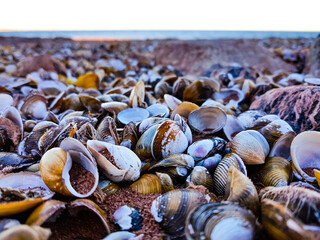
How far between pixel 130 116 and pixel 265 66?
6.43 m

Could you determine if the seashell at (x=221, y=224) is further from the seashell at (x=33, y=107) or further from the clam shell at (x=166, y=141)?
the seashell at (x=33, y=107)

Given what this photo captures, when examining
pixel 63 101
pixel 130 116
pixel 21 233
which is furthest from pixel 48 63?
pixel 21 233

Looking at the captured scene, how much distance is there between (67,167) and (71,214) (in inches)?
10.5

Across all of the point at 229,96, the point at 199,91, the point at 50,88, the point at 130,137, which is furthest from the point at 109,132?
the point at 50,88

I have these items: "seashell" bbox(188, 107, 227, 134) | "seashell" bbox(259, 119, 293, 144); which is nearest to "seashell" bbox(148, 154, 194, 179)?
"seashell" bbox(188, 107, 227, 134)

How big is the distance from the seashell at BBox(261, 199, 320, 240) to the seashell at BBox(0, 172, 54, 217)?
101cm

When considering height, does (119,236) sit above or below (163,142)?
below

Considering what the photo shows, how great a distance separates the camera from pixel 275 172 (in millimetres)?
1618

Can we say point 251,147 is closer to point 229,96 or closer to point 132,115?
point 132,115

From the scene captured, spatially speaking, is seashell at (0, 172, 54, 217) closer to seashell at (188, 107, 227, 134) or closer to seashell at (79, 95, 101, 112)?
seashell at (188, 107, 227, 134)

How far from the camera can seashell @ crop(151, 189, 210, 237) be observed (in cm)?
120

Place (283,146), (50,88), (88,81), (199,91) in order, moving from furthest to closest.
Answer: (88,81) → (50,88) → (199,91) → (283,146)

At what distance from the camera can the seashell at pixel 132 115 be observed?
2.31 metres

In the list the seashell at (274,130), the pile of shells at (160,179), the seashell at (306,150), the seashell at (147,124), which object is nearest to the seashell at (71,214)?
the pile of shells at (160,179)
